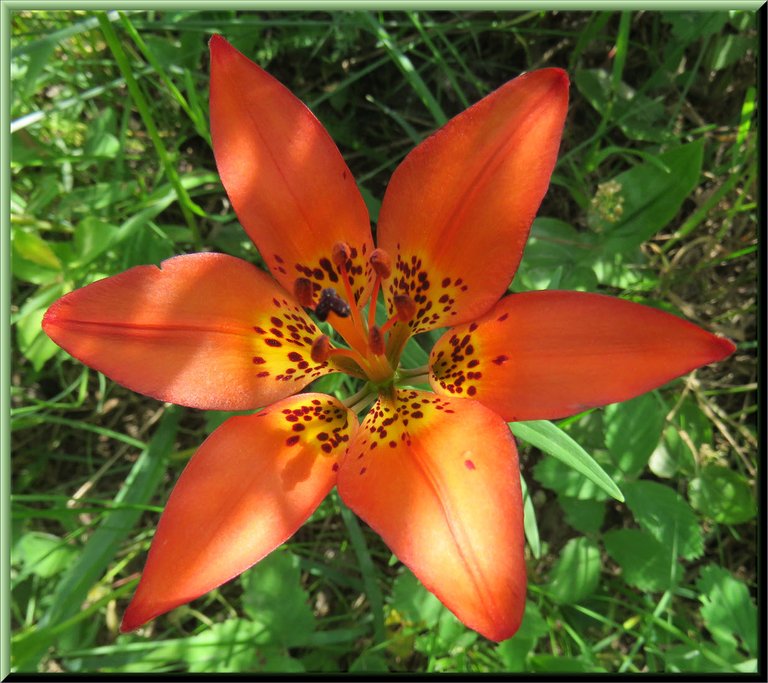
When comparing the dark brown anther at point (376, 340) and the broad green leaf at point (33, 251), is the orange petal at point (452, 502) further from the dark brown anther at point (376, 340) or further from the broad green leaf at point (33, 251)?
the broad green leaf at point (33, 251)

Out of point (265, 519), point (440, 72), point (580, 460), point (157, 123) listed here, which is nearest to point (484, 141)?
point (580, 460)

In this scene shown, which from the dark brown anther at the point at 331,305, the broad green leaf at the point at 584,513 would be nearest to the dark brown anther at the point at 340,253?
the dark brown anther at the point at 331,305

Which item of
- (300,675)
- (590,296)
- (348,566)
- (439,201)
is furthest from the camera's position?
(348,566)

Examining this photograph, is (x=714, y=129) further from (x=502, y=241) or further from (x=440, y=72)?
(x=502, y=241)

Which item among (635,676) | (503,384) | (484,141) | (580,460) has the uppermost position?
(484,141)

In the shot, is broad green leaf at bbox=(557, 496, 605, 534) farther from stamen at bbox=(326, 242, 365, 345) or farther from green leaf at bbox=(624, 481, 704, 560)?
stamen at bbox=(326, 242, 365, 345)

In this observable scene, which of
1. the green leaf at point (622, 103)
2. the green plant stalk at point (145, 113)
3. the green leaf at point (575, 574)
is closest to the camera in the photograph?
the green plant stalk at point (145, 113)

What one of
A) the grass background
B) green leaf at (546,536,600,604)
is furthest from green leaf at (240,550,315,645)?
green leaf at (546,536,600,604)

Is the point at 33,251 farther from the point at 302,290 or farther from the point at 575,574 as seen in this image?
the point at 575,574
